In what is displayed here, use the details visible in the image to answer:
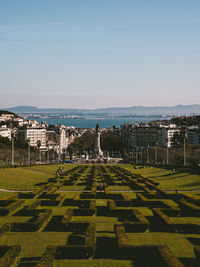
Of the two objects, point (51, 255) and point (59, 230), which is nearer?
point (51, 255)

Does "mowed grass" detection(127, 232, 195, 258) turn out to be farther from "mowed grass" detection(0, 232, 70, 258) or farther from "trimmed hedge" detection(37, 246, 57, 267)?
"trimmed hedge" detection(37, 246, 57, 267)

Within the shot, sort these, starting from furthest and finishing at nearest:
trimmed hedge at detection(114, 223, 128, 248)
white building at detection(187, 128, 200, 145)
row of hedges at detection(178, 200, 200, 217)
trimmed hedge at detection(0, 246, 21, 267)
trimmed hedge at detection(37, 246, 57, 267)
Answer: white building at detection(187, 128, 200, 145) → row of hedges at detection(178, 200, 200, 217) → trimmed hedge at detection(114, 223, 128, 248) → trimmed hedge at detection(0, 246, 21, 267) → trimmed hedge at detection(37, 246, 57, 267)

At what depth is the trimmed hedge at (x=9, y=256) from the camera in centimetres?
1749

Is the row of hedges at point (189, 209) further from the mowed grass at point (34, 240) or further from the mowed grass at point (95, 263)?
the mowed grass at point (95, 263)

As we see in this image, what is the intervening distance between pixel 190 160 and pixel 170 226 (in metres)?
82.3

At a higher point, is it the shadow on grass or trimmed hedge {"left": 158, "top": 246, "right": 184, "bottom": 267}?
trimmed hedge {"left": 158, "top": 246, "right": 184, "bottom": 267}

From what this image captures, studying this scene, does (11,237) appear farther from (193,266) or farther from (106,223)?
(193,266)

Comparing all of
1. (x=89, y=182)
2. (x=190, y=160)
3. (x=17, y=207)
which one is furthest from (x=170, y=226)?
(x=190, y=160)

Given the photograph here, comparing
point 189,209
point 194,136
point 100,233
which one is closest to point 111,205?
point 189,209

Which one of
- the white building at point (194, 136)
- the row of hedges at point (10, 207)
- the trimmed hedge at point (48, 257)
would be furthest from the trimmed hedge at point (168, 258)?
the white building at point (194, 136)

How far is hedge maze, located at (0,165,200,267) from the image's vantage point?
18.9m

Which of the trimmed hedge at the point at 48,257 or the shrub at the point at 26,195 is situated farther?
the shrub at the point at 26,195

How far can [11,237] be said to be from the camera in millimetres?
23094

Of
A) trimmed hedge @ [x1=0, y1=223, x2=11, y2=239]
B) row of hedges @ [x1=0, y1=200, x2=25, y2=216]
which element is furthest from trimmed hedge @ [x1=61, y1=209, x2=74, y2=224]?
row of hedges @ [x1=0, y1=200, x2=25, y2=216]
